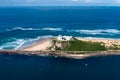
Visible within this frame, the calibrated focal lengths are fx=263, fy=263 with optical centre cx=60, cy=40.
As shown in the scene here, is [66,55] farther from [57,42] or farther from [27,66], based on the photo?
[27,66]

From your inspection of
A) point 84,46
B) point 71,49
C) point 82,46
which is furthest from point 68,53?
point 84,46

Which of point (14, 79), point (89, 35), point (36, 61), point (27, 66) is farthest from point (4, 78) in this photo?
point (89, 35)

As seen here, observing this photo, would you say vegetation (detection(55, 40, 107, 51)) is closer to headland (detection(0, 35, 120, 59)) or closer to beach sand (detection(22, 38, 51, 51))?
headland (detection(0, 35, 120, 59))

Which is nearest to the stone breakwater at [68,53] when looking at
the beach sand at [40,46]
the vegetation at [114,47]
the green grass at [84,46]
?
the green grass at [84,46]

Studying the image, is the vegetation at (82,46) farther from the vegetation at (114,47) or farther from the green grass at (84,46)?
the vegetation at (114,47)

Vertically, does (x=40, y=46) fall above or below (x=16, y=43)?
above

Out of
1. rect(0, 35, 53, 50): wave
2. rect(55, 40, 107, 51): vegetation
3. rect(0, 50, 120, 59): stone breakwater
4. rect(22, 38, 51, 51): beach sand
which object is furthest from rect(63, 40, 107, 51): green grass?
rect(0, 35, 53, 50): wave

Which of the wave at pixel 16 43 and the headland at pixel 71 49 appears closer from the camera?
the headland at pixel 71 49

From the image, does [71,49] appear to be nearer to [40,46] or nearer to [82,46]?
[82,46]
